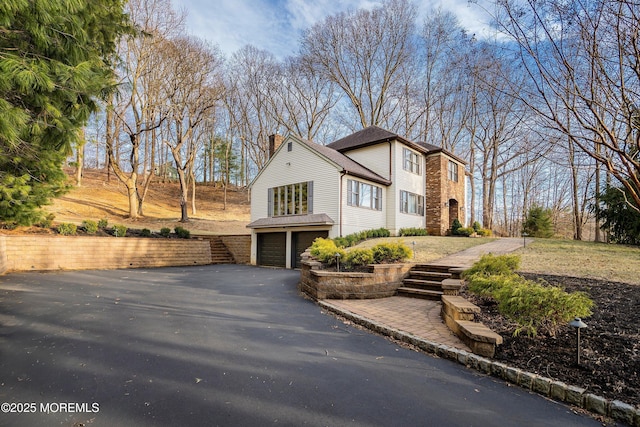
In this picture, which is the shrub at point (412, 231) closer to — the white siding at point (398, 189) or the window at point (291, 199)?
the white siding at point (398, 189)

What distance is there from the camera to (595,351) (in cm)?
347

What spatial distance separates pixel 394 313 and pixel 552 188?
3196 cm

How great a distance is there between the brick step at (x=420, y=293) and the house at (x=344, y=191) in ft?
22.8

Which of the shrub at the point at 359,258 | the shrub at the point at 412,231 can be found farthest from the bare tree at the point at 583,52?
the shrub at the point at 412,231

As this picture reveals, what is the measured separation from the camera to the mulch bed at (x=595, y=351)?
2985mm

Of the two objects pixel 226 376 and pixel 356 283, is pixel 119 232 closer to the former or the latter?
pixel 356 283

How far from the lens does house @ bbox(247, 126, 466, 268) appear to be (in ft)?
50.3

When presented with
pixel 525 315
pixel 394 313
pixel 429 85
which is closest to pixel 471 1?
pixel 525 315

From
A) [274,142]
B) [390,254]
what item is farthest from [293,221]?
[390,254]

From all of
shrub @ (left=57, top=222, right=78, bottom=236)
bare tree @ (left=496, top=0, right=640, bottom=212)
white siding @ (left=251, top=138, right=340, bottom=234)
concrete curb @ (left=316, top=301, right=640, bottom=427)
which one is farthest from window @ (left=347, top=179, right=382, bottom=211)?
shrub @ (left=57, top=222, right=78, bottom=236)

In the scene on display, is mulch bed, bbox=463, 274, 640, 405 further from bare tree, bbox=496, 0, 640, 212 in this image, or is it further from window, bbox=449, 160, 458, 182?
window, bbox=449, 160, 458, 182

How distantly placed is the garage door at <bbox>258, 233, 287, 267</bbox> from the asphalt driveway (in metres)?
10.9

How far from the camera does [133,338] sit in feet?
14.5

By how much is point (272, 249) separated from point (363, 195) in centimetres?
602
